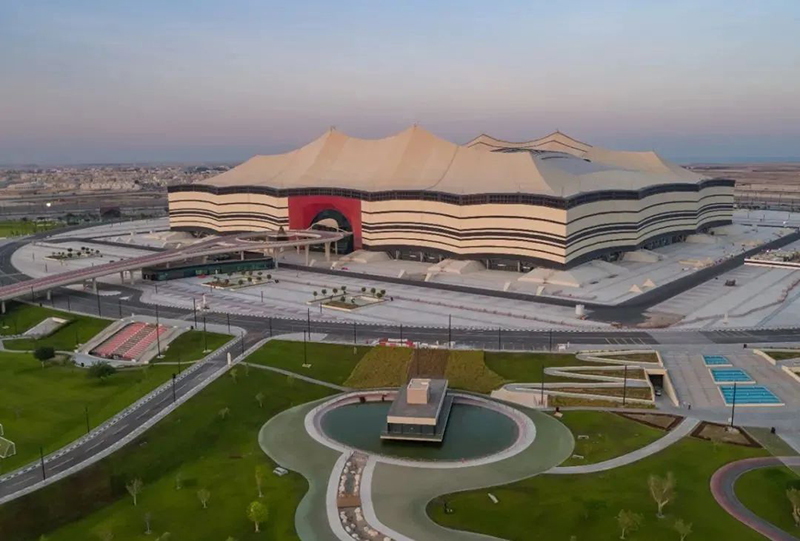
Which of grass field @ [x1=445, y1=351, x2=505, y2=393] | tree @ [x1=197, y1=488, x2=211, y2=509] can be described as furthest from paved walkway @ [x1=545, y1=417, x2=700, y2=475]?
tree @ [x1=197, y1=488, x2=211, y2=509]

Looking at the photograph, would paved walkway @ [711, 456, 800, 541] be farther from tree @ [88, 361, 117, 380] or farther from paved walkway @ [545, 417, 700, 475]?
tree @ [88, 361, 117, 380]

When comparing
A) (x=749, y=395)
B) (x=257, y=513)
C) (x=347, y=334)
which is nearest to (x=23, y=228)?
(x=347, y=334)

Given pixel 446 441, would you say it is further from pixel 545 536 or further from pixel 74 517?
pixel 74 517

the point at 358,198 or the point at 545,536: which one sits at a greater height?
the point at 358,198

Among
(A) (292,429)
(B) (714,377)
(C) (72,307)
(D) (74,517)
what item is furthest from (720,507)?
(C) (72,307)

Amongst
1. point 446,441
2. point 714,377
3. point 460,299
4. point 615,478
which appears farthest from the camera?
Result: point 460,299

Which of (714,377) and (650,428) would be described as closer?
(650,428)

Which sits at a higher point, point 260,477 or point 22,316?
point 260,477

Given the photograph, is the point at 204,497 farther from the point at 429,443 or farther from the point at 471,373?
the point at 471,373
